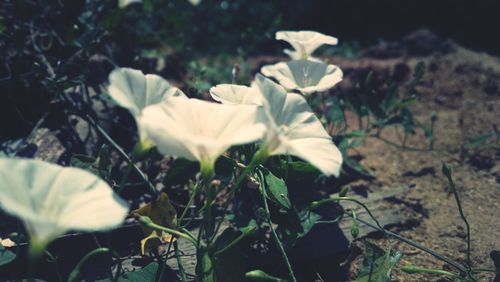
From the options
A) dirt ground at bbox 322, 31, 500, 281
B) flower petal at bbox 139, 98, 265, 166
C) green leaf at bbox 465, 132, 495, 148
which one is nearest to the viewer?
flower petal at bbox 139, 98, 265, 166

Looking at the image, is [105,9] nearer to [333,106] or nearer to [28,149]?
[28,149]

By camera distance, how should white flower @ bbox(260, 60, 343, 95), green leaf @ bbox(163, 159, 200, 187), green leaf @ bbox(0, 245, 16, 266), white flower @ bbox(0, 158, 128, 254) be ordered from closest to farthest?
white flower @ bbox(0, 158, 128, 254)
green leaf @ bbox(0, 245, 16, 266)
green leaf @ bbox(163, 159, 200, 187)
white flower @ bbox(260, 60, 343, 95)

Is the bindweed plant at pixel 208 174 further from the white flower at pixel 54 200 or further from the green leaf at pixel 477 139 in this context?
the green leaf at pixel 477 139

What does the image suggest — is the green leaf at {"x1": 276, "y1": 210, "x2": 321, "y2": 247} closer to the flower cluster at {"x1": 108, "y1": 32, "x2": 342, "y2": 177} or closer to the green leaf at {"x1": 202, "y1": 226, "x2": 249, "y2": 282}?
the green leaf at {"x1": 202, "y1": 226, "x2": 249, "y2": 282}

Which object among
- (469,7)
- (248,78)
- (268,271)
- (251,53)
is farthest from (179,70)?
(469,7)

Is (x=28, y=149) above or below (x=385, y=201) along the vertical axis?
above

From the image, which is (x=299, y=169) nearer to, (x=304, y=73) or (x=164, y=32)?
(x=304, y=73)

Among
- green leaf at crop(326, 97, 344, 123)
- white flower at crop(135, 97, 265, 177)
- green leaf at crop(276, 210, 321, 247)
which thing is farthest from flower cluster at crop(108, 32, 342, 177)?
green leaf at crop(326, 97, 344, 123)
